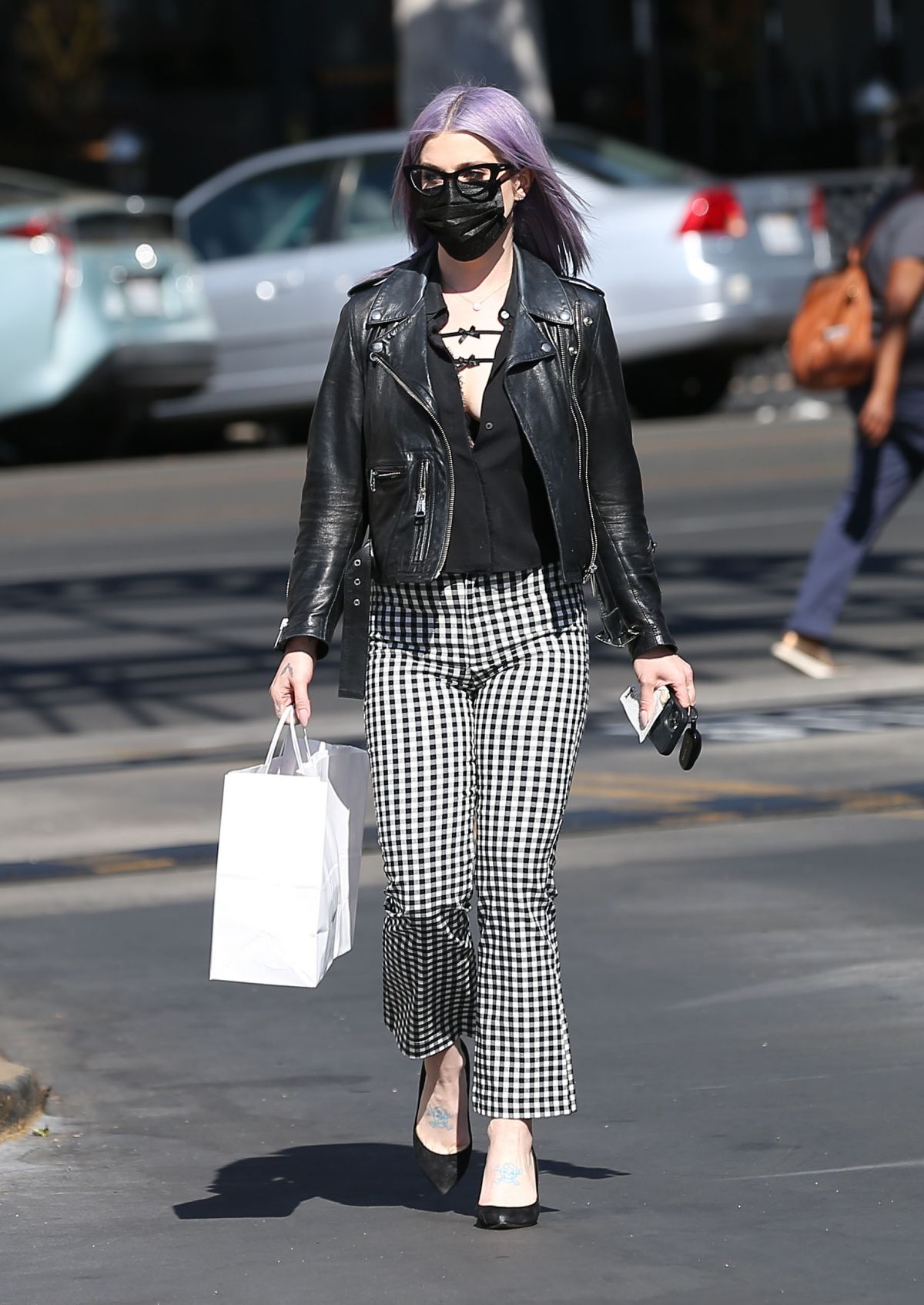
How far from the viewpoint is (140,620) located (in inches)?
464

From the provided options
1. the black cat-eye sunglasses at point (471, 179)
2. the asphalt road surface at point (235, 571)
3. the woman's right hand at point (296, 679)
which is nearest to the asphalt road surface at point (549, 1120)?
the woman's right hand at point (296, 679)

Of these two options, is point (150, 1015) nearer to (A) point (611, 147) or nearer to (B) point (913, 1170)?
(B) point (913, 1170)

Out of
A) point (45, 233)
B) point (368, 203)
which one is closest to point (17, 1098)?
point (45, 233)

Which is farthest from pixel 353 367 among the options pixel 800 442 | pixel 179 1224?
pixel 800 442

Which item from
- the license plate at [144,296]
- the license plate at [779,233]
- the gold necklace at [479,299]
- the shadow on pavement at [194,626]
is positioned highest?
the gold necklace at [479,299]

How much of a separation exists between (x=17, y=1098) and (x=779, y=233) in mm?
13926

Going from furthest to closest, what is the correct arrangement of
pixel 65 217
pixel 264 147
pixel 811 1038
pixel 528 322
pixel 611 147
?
pixel 264 147, pixel 611 147, pixel 65 217, pixel 811 1038, pixel 528 322

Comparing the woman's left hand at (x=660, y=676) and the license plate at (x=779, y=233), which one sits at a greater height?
the woman's left hand at (x=660, y=676)

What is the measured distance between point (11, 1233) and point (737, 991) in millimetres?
1910

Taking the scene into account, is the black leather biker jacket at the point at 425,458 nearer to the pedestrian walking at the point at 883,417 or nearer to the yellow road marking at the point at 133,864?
the yellow road marking at the point at 133,864

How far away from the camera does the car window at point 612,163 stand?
18.2m

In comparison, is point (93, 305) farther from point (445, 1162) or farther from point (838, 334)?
point (445, 1162)

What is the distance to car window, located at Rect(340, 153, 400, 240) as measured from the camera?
58.8ft

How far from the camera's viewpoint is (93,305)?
1727 centimetres
